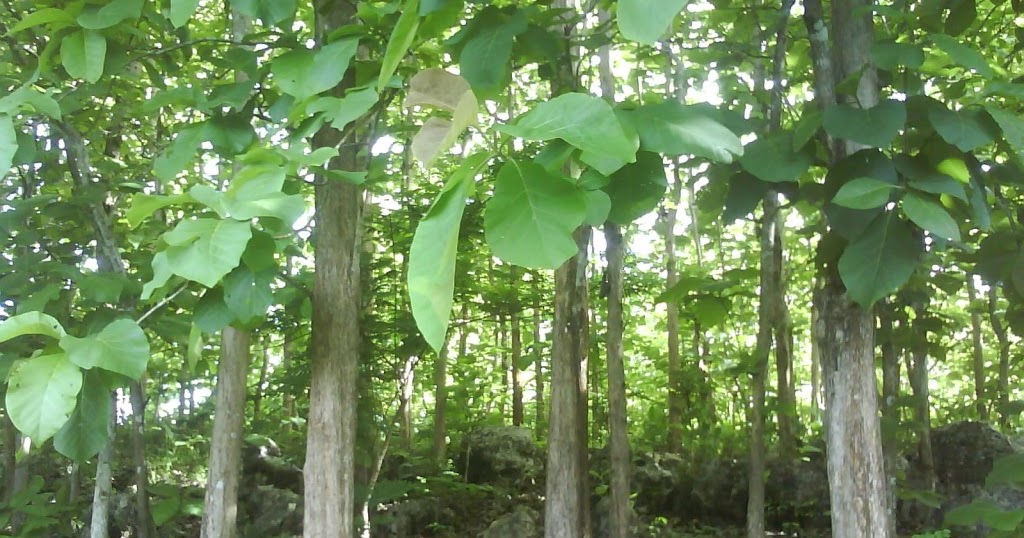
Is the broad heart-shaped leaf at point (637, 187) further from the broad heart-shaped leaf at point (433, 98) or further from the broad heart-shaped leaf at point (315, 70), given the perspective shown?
the broad heart-shaped leaf at point (315, 70)

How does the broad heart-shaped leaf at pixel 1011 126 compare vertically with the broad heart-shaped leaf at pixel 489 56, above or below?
below

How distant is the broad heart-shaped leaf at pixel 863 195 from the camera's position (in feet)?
5.35

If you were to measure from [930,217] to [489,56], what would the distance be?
3.02ft

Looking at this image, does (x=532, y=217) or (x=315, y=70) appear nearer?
(x=532, y=217)

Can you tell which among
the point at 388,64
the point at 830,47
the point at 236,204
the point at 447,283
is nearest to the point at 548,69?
the point at 830,47

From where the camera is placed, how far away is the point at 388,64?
34.2 inches

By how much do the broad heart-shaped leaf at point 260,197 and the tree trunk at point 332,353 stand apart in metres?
1.36

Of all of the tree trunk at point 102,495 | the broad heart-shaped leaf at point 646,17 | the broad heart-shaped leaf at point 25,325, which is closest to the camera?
the broad heart-shaped leaf at point 646,17

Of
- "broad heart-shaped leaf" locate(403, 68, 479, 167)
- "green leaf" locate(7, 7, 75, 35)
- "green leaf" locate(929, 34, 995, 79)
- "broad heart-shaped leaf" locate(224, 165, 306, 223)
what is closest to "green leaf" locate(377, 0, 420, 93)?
"broad heart-shaped leaf" locate(403, 68, 479, 167)

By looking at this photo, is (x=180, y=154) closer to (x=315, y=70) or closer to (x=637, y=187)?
(x=315, y=70)

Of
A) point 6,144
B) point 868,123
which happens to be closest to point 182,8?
point 6,144

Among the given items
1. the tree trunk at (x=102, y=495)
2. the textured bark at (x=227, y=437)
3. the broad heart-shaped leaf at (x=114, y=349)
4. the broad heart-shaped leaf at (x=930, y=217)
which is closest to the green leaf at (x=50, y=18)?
the broad heart-shaped leaf at (x=114, y=349)

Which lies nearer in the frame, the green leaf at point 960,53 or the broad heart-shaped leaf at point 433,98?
the broad heart-shaped leaf at point 433,98

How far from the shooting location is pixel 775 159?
2.01 metres
